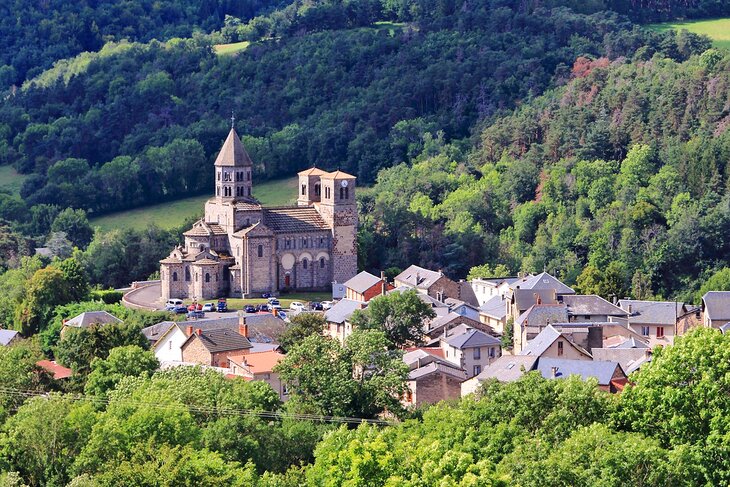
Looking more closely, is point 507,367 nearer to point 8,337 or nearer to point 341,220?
point 8,337

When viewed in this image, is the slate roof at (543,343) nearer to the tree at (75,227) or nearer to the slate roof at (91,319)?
the slate roof at (91,319)

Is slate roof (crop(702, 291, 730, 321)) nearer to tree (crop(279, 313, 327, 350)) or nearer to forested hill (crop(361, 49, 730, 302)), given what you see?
forested hill (crop(361, 49, 730, 302))

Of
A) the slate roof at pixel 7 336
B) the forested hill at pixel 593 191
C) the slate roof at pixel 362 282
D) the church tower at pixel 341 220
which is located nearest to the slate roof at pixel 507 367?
the slate roof at pixel 362 282

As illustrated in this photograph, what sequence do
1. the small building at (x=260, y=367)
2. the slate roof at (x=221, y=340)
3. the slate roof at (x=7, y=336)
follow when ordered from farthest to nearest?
1. the slate roof at (x=7, y=336)
2. the slate roof at (x=221, y=340)
3. the small building at (x=260, y=367)

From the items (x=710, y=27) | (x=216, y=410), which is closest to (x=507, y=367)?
(x=216, y=410)

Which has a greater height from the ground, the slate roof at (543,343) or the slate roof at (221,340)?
the slate roof at (543,343)
